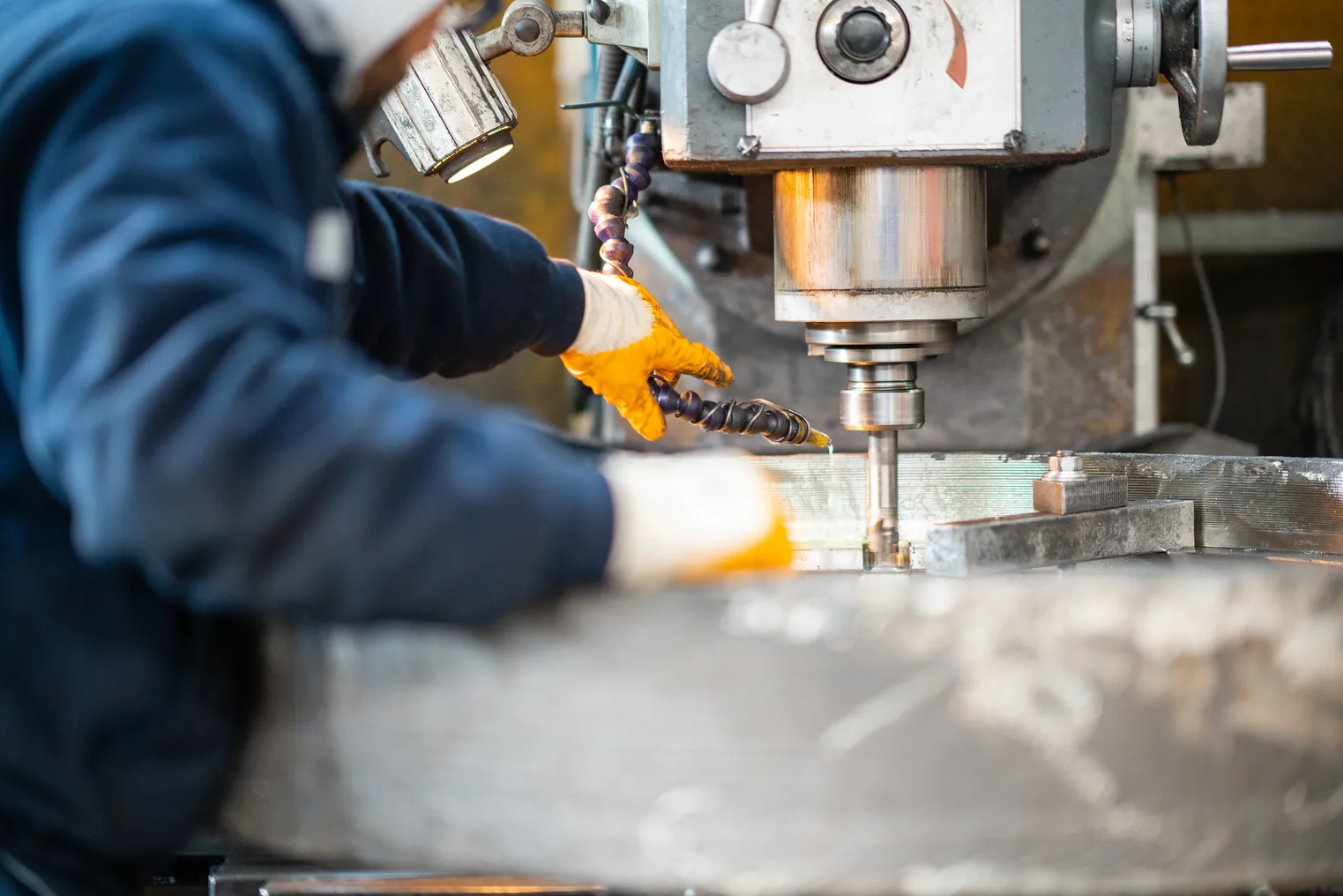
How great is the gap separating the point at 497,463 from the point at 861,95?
0.43 m

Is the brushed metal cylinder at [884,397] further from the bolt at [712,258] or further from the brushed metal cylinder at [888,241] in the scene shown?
the bolt at [712,258]

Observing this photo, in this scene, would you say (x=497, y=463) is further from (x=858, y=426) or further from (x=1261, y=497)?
(x=1261, y=497)

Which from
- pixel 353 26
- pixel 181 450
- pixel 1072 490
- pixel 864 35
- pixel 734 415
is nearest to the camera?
pixel 181 450

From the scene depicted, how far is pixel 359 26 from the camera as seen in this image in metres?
0.65

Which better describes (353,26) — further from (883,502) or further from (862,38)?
(883,502)

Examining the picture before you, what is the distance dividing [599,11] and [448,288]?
25 centimetres

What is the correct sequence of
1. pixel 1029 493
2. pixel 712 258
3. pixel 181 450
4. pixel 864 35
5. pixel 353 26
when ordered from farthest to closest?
pixel 712 258 < pixel 1029 493 < pixel 864 35 < pixel 353 26 < pixel 181 450

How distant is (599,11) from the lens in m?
1.00

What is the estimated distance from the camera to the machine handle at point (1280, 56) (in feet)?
3.09

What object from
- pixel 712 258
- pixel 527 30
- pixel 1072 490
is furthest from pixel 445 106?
pixel 1072 490

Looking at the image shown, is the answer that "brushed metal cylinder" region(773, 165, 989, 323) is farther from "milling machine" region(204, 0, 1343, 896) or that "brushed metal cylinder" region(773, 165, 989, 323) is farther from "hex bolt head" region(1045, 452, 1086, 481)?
"milling machine" region(204, 0, 1343, 896)

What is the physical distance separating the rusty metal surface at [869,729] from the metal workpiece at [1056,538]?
0.85ft

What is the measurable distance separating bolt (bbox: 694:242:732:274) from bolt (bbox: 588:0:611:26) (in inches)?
12.3

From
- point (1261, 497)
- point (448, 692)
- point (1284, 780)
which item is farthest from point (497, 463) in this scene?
point (1261, 497)
